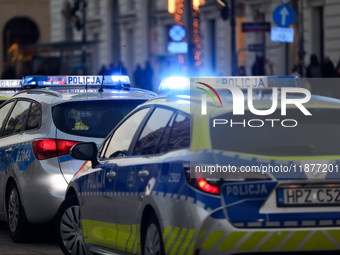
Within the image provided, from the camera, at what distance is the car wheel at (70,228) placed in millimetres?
6691

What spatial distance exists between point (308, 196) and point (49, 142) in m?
3.49

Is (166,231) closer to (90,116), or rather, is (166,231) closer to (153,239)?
(153,239)

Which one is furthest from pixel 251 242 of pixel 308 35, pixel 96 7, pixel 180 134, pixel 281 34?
pixel 96 7


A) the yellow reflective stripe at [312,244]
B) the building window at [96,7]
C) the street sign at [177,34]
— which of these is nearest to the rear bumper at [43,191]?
the yellow reflective stripe at [312,244]

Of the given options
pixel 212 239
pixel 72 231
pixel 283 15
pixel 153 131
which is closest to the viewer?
pixel 212 239

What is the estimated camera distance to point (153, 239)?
5.02 meters

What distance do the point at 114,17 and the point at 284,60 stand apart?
18218 millimetres

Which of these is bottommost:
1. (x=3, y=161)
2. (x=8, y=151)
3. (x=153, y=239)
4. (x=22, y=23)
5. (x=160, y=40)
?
(x=153, y=239)

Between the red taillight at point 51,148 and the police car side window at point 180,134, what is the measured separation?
245 cm

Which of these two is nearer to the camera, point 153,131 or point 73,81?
point 153,131

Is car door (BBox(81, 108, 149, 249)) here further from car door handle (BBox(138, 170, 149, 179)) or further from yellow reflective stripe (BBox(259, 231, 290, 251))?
yellow reflective stripe (BBox(259, 231, 290, 251))

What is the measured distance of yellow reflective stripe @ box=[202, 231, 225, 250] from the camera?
4.46 m

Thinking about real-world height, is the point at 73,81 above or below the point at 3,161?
above

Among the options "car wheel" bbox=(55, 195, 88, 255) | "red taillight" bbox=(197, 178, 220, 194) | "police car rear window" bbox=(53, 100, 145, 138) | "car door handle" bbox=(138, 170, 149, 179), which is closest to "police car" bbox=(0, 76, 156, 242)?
"police car rear window" bbox=(53, 100, 145, 138)
